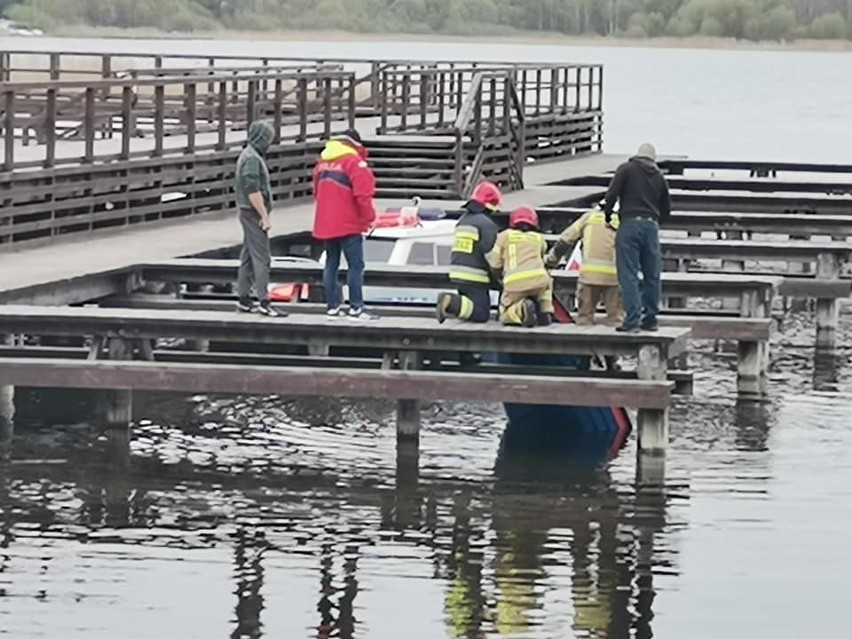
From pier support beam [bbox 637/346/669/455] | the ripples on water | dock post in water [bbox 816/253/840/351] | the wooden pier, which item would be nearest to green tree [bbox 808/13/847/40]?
the wooden pier

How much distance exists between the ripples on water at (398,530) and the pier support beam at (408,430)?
0.42ft

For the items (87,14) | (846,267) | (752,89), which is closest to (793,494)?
(846,267)

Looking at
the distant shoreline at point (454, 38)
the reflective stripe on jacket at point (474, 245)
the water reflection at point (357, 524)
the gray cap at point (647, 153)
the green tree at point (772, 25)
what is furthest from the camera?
the distant shoreline at point (454, 38)

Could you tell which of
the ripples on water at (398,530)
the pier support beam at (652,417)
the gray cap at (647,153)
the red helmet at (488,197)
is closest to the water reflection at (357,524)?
the ripples on water at (398,530)

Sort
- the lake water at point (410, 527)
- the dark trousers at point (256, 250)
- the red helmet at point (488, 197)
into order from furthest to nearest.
A: 1. the dark trousers at point (256, 250)
2. the red helmet at point (488, 197)
3. the lake water at point (410, 527)

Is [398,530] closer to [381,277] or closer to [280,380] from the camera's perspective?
[280,380]

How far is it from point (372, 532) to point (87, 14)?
13407cm

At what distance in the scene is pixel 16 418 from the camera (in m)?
22.9

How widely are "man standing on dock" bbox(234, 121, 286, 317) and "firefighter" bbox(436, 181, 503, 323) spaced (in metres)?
1.51

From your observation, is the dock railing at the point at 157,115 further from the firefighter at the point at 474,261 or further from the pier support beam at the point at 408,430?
the firefighter at the point at 474,261

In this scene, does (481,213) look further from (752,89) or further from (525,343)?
(752,89)

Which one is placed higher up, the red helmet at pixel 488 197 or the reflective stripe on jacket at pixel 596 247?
the red helmet at pixel 488 197

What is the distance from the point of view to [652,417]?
2081 centimetres

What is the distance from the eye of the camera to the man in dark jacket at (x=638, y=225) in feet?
69.6
